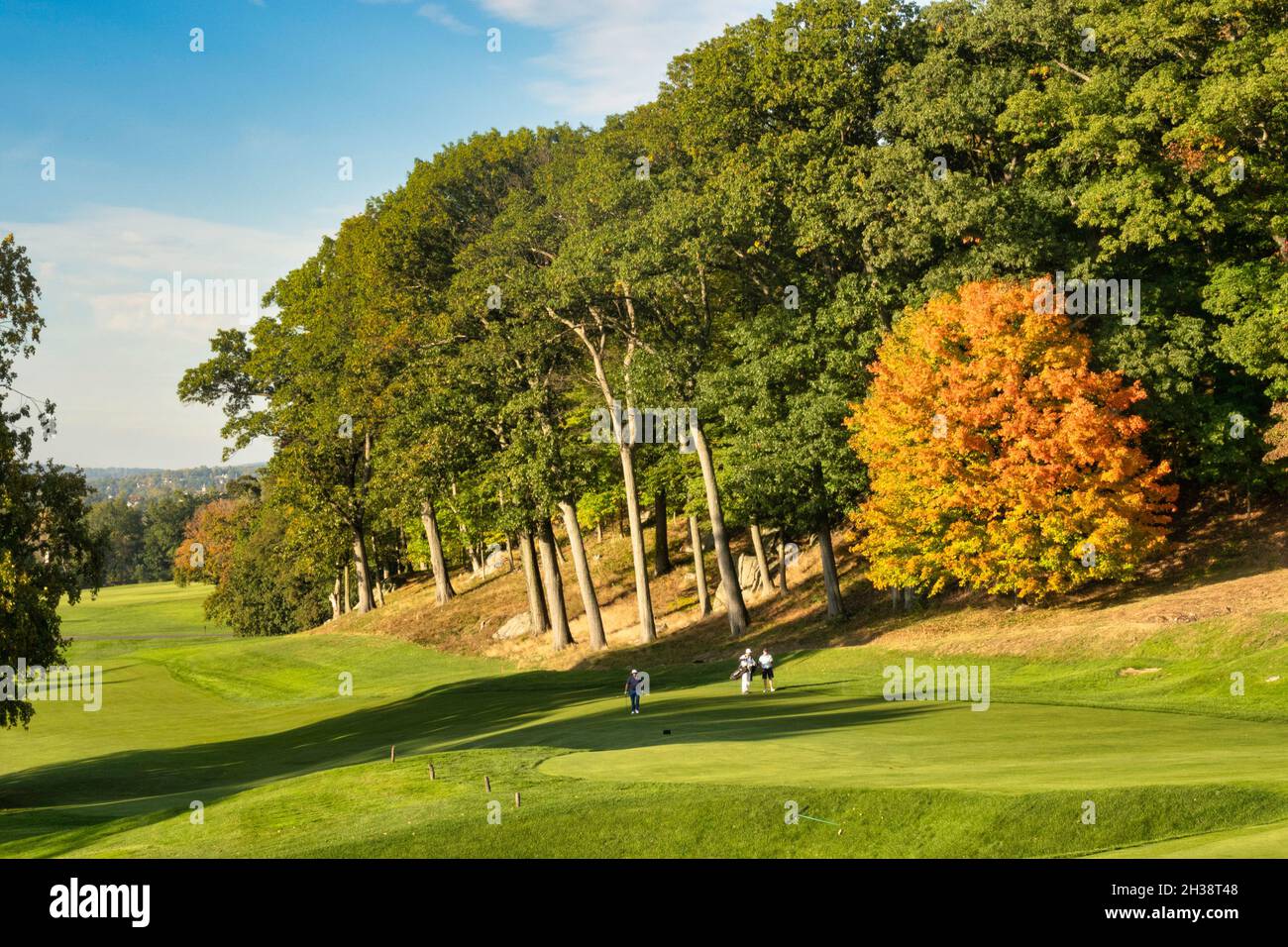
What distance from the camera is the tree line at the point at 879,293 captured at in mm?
41500

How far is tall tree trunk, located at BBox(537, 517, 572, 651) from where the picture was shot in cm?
5912

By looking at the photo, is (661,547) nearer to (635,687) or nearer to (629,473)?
(629,473)

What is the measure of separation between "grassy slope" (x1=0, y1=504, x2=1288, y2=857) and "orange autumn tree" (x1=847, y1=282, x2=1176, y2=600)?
2.72m

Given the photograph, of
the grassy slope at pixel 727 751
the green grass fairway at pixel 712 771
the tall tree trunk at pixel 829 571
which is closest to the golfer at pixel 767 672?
the grassy slope at pixel 727 751

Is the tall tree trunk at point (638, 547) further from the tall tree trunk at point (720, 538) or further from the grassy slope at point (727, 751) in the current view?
the tall tree trunk at point (720, 538)

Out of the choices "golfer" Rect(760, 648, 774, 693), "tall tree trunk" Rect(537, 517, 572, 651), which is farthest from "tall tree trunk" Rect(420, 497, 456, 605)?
"golfer" Rect(760, 648, 774, 693)

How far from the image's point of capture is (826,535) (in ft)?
169

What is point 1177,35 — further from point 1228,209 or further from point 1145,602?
point 1145,602

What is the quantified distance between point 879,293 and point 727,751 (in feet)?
92.2

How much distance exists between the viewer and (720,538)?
52906 mm
